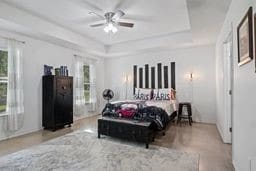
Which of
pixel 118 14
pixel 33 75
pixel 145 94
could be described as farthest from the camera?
pixel 145 94

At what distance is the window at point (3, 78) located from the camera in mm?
3862

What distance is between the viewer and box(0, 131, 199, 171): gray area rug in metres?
2.49

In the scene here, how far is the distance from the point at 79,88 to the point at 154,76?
2.82 meters

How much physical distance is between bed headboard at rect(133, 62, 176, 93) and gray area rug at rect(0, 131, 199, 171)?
311 centimetres

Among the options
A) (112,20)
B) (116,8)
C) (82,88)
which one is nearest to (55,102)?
(82,88)

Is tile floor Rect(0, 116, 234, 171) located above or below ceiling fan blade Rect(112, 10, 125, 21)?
below

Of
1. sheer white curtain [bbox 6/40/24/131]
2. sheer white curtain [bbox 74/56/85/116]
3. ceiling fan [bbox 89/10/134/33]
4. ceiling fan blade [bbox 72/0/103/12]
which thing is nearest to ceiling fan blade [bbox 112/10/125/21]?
ceiling fan [bbox 89/10/134/33]

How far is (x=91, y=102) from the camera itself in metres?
6.55

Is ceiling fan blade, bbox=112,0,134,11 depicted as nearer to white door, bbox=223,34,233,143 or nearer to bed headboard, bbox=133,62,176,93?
white door, bbox=223,34,233,143

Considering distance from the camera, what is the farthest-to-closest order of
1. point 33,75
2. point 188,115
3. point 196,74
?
1. point 196,74
2. point 188,115
3. point 33,75

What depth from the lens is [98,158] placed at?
281 centimetres

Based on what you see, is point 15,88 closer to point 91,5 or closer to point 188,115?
point 91,5

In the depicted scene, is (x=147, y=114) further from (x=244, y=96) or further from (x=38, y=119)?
(x=38, y=119)

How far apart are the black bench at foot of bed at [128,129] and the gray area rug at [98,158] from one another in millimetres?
170
